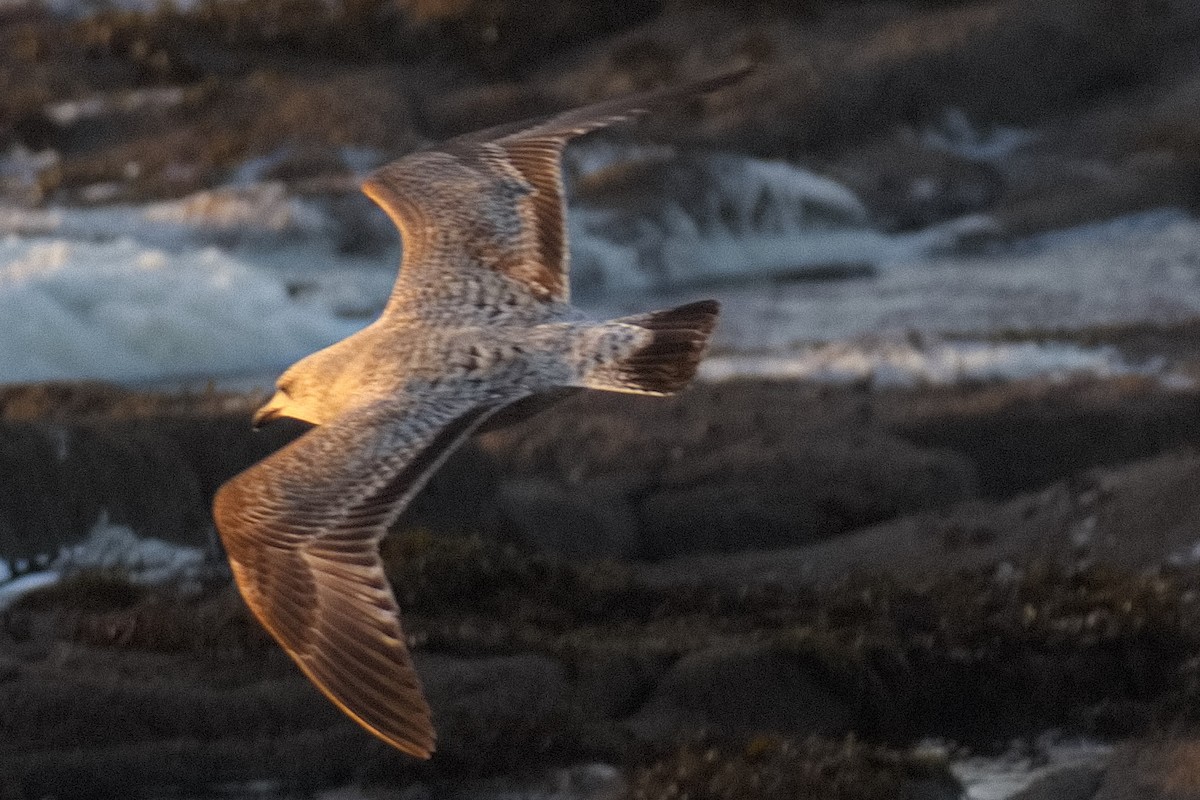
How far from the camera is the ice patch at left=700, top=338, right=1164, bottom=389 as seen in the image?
1112 centimetres

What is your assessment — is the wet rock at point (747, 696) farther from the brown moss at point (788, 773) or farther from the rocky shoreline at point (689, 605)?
the brown moss at point (788, 773)

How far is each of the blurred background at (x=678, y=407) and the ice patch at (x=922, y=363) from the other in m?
0.05

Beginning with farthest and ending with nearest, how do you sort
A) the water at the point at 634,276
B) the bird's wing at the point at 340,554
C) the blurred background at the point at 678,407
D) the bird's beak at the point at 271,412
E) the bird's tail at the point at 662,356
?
the water at the point at 634,276 → the bird's beak at the point at 271,412 → the blurred background at the point at 678,407 → the bird's tail at the point at 662,356 → the bird's wing at the point at 340,554

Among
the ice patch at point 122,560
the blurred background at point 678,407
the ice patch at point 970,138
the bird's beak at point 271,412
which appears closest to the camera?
the blurred background at point 678,407

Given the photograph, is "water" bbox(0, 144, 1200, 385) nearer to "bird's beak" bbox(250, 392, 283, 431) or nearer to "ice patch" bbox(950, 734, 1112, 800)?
"ice patch" bbox(950, 734, 1112, 800)

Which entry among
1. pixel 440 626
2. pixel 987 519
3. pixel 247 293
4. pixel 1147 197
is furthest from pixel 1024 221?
pixel 440 626

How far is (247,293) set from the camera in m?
15.6

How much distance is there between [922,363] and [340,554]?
257 inches

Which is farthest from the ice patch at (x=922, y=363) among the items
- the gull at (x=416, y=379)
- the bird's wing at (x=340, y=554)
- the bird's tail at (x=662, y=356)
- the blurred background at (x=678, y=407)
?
the bird's wing at (x=340, y=554)

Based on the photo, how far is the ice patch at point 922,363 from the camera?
11.1m

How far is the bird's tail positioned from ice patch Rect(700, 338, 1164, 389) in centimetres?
502

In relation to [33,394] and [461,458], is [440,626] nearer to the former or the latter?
[461,458]

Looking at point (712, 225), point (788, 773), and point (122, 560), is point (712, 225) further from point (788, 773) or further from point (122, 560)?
point (788, 773)

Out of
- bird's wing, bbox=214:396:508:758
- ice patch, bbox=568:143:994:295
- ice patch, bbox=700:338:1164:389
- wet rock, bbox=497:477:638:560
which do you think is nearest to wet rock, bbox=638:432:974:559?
wet rock, bbox=497:477:638:560
